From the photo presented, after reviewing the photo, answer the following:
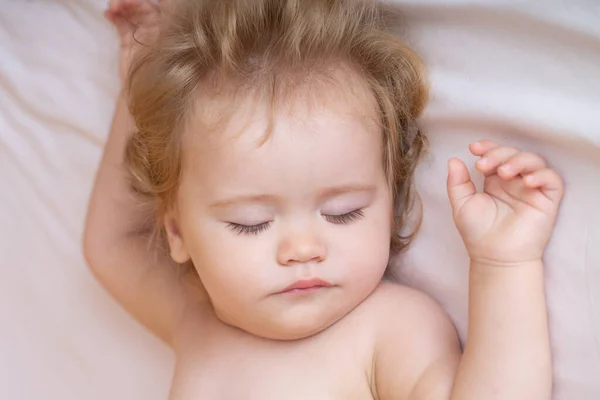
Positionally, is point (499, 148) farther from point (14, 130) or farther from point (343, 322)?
point (14, 130)

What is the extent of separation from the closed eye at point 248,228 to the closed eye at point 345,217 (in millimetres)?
73

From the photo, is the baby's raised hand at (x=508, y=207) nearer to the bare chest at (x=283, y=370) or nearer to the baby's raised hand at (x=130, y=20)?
the bare chest at (x=283, y=370)

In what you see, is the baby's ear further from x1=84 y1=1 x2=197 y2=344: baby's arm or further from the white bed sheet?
the white bed sheet

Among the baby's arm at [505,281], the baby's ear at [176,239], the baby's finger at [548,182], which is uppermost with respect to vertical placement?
the baby's finger at [548,182]

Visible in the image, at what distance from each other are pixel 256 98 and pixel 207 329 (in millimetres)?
375

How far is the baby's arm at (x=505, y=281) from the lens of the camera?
3.00 ft

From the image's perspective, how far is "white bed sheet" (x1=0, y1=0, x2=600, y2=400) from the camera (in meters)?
0.92

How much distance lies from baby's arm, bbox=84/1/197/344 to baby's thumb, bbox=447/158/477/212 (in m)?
0.47

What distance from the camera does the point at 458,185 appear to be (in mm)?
983

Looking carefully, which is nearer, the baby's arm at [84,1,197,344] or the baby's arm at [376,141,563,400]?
the baby's arm at [376,141,563,400]

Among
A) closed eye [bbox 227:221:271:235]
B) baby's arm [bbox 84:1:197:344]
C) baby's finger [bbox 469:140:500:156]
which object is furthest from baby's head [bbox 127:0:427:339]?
baby's arm [bbox 84:1:197:344]

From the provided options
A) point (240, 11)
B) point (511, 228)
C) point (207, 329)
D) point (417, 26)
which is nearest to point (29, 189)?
point (207, 329)

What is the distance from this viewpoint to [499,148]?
0.95 m

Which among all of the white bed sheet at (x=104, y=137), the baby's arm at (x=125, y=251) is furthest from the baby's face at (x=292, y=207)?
the baby's arm at (x=125, y=251)
